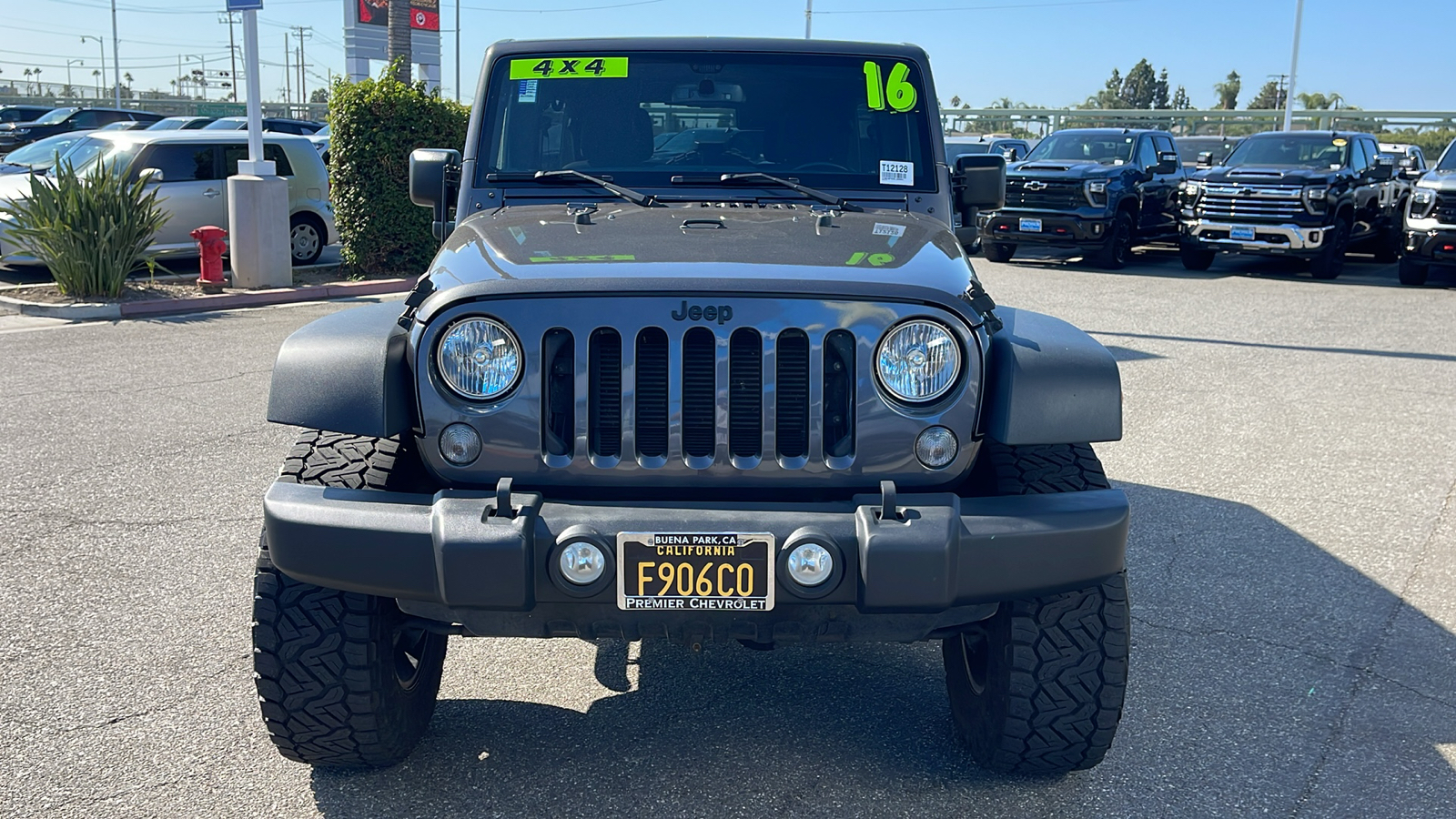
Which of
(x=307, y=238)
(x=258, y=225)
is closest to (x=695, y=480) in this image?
(x=258, y=225)

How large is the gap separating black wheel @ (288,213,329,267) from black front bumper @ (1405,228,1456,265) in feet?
40.7

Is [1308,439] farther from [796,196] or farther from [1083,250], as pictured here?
[1083,250]

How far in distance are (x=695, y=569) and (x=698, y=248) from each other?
34.8 inches

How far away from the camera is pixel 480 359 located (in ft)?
9.19

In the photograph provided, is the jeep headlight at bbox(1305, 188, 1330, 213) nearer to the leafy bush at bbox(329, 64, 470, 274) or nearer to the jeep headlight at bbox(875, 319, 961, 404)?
the leafy bush at bbox(329, 64, 470, 274)

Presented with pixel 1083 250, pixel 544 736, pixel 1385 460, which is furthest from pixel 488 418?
pixel 1083 250

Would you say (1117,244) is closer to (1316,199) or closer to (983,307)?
(1316,199)

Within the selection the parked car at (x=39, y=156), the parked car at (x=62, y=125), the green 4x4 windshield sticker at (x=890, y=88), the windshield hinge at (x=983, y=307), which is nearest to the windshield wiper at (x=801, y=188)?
the green 4x4 windshield sticker at (x=890, y=88)

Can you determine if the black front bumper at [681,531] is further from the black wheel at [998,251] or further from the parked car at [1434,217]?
the black wheel at [998,251]

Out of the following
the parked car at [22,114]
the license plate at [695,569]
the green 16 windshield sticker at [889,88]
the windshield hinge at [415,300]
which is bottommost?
the license plate at [695,569]

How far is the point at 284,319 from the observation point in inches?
425

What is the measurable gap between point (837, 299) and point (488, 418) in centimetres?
82

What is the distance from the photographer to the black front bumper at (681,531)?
2.58 m

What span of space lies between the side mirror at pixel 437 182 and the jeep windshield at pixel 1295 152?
14144 millimetres
